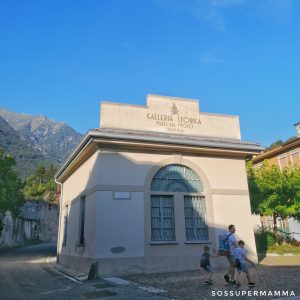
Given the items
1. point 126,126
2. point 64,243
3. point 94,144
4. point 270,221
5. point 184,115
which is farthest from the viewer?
point 270,221

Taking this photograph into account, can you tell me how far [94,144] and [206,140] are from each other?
4540 millimetres

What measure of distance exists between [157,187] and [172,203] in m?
0.85

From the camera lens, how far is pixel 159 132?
524 inches

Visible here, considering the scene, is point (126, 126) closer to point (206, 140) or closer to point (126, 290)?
point (206, 140)

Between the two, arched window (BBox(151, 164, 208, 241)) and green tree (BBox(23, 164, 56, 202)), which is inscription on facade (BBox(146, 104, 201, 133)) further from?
green tree (BBox(23, 164, 56, 202))

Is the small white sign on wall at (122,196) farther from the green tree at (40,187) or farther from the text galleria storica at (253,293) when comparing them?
the green tree at (40,187)

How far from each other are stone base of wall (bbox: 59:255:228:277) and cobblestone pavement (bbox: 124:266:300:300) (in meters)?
0.49

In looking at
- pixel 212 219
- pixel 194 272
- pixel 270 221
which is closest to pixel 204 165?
pixel 212 219

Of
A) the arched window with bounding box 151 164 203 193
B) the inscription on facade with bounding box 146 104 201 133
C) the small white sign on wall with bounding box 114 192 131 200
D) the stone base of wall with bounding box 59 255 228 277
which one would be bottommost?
the stone base of wall with bounding box 59 255 228 277

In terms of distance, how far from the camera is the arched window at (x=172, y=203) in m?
12.1

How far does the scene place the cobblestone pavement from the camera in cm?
701

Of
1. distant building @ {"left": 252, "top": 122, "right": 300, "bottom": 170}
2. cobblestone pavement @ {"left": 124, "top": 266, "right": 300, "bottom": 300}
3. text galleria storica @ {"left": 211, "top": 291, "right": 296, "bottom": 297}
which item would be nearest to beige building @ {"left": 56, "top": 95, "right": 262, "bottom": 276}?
cobblestone pavement @ {"left": 124, "top": 266, "right": 300, "bottom": 300}

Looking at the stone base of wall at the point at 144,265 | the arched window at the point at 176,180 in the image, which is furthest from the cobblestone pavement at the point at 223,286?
the arched window at the point at 176,180

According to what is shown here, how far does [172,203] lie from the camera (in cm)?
1255
